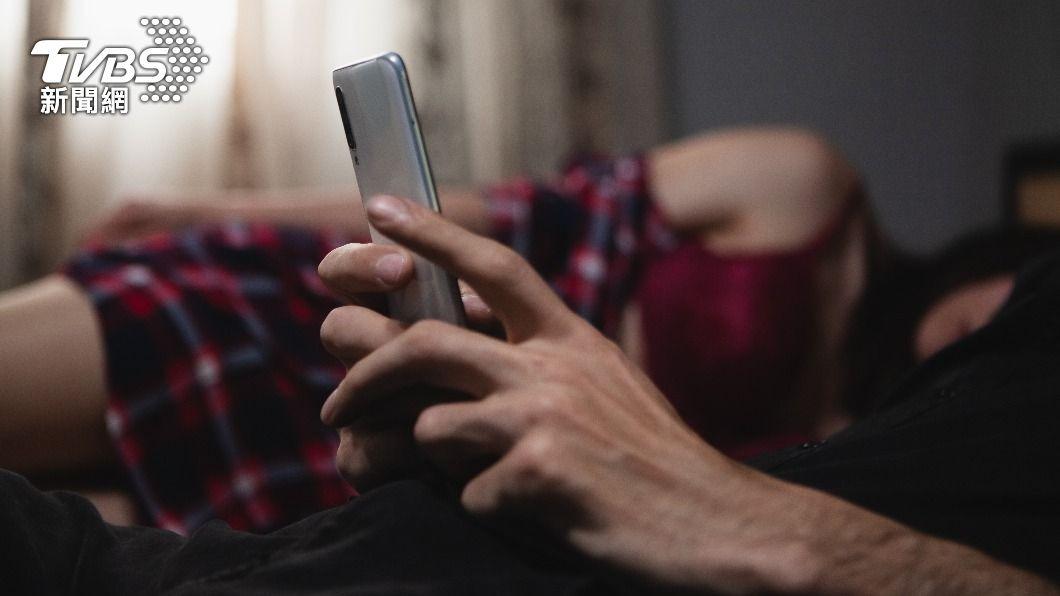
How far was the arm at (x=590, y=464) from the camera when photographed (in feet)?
1.04

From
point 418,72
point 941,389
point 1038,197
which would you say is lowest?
point 1038,197

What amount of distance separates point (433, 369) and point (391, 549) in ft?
0.24

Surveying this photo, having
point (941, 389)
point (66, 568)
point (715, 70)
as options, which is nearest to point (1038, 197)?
point (715, 70)

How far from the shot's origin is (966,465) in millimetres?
416

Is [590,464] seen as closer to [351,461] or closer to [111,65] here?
[351,461]

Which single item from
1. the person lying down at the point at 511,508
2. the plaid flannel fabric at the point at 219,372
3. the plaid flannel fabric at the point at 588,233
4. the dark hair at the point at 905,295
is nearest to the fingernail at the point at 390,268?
the person lying down at the point at 511,508

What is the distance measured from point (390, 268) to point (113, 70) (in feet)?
0.80

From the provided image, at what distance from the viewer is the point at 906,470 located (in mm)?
412

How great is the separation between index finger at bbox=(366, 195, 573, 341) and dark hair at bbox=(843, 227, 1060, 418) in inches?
32.2

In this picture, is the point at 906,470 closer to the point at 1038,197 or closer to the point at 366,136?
the point at 366,136

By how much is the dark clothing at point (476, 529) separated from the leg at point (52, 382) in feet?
1.17

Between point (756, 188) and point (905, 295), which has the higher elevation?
point (756, 188)

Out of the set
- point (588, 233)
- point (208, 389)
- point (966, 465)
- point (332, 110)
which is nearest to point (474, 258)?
point (966, 465)

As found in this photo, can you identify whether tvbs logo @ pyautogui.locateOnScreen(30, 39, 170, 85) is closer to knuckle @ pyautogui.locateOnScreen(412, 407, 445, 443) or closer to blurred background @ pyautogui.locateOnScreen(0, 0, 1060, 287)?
knuckle @ pyautogui.locateOnScreen(412, 407, 445, 443)
